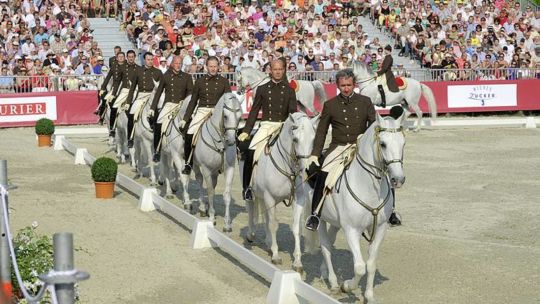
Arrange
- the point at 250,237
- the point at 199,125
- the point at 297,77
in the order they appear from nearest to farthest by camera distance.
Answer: the point at 250,237
the point at 199,125
the point at 297,77

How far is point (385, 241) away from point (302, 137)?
3056mm

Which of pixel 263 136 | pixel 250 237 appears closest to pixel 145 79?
pixel 250 237

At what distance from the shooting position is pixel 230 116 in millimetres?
13336

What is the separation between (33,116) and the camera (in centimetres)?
2786

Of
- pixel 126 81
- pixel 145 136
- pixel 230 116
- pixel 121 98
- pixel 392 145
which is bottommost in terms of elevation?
pixel 145 136

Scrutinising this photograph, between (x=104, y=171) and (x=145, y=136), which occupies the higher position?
(x=145, y=136)

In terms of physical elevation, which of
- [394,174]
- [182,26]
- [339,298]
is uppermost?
[182,26]

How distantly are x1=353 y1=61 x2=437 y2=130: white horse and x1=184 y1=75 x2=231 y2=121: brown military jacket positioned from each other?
12.4 m

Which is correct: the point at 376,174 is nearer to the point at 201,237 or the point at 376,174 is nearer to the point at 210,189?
the point at 201,237

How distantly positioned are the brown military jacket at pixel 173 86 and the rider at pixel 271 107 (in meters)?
4.44

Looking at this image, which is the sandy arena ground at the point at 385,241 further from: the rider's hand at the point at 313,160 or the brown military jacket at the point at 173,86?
the brown military jacket at the point at 173,86

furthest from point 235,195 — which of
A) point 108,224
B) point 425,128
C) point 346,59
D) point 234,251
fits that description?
point 346,59

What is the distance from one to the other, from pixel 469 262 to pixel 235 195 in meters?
6.45

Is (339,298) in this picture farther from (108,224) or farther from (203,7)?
(203,7)
